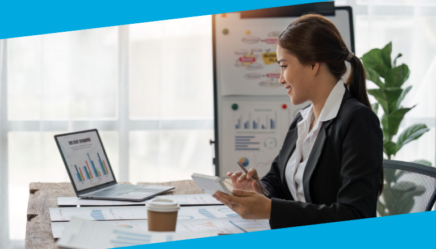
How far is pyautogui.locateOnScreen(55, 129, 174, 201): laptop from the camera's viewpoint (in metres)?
1.56

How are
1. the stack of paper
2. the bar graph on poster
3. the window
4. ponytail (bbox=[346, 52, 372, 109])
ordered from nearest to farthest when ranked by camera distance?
1. the stack of paper
2. ponytail (bbox=[346, 52, 372, 109])
3. the bar graph on poster
4. the window

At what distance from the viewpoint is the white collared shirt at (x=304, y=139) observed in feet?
4.46

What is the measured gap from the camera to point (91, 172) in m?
1.66

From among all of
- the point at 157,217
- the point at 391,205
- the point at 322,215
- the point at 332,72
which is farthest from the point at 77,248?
the point at 391,205

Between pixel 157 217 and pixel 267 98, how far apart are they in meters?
1.77

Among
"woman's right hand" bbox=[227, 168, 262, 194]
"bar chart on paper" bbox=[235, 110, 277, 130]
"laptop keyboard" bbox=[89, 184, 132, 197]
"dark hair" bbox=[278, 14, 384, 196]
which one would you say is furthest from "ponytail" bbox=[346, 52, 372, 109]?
"bar chart on paper" bbox=[235, 110, 277, 130]

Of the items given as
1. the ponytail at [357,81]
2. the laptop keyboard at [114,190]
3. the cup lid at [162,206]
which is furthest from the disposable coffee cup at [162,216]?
the ponytail at [357,81]

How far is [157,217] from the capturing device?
0.95 metres

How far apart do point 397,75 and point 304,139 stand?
143cm

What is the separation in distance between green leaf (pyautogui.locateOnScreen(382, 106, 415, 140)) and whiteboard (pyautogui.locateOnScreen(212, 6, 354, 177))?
488mm

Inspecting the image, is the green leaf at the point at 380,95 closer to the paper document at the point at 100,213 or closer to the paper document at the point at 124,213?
the paper document at the point at 124,213

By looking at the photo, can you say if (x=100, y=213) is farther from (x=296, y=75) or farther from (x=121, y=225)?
(x=296, y=75)

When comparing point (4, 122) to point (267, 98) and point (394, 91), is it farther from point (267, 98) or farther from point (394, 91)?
point (394, 91)

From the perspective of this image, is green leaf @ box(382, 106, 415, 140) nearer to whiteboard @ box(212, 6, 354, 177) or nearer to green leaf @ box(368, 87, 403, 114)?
green leaf @ box(368, 87, 403, 114)
